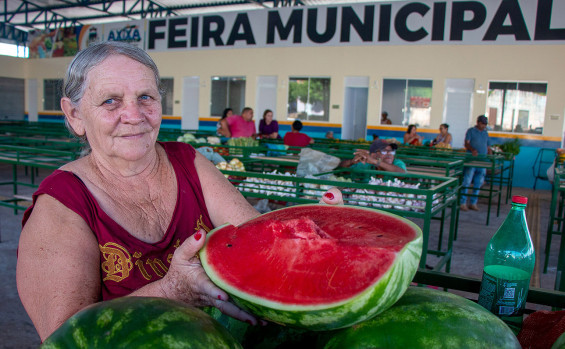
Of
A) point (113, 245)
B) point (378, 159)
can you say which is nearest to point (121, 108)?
point (113, 245)

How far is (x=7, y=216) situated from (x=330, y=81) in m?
10.6

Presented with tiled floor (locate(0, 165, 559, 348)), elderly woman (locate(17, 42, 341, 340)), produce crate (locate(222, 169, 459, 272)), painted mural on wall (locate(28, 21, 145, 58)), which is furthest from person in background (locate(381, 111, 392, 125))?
elderly woman (locate(17, 42, 341, 340))

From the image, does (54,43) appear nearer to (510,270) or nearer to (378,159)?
(378,159)

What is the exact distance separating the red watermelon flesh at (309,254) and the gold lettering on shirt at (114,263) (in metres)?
0.45

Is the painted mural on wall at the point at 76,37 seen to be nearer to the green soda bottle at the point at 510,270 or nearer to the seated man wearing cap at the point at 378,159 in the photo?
the seated man wearing cap at the point at 378,159

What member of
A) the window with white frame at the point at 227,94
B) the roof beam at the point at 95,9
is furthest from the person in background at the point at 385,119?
the roof beam at the point at 95,9

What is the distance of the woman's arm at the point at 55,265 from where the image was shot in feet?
3.43

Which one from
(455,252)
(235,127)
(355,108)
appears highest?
(355,108)

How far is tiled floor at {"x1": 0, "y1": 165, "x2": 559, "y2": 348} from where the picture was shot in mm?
3150

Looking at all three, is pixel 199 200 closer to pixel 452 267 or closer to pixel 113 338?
pixel 113 338

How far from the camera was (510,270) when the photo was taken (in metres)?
1.15

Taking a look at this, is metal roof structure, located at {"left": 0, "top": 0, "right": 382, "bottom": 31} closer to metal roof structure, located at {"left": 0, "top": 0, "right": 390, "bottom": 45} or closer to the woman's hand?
metal roof structure, located at {"left": 0, "top": 0, "right": 390, "bottom": 45}

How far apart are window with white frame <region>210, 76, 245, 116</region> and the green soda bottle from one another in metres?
15.4

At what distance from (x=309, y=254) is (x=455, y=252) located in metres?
5.22
